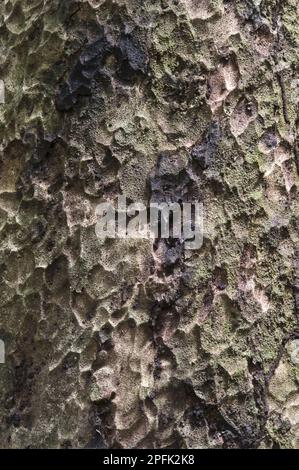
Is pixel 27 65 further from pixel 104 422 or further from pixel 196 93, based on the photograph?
pixel 104 422

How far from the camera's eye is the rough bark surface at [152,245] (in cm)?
129

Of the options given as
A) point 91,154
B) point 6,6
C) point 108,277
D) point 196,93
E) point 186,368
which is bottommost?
point 186,368

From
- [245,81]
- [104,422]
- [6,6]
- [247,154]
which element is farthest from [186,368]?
[6,6]

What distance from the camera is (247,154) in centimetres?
134

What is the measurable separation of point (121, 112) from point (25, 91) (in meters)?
0.22

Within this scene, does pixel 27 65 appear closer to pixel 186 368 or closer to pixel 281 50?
pixel 281 50

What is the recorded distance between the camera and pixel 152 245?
4.25 ft

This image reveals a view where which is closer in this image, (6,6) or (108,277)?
(108,277)

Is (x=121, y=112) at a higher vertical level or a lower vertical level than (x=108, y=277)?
higher

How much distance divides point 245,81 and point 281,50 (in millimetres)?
110

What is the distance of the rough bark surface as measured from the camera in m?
1.29
